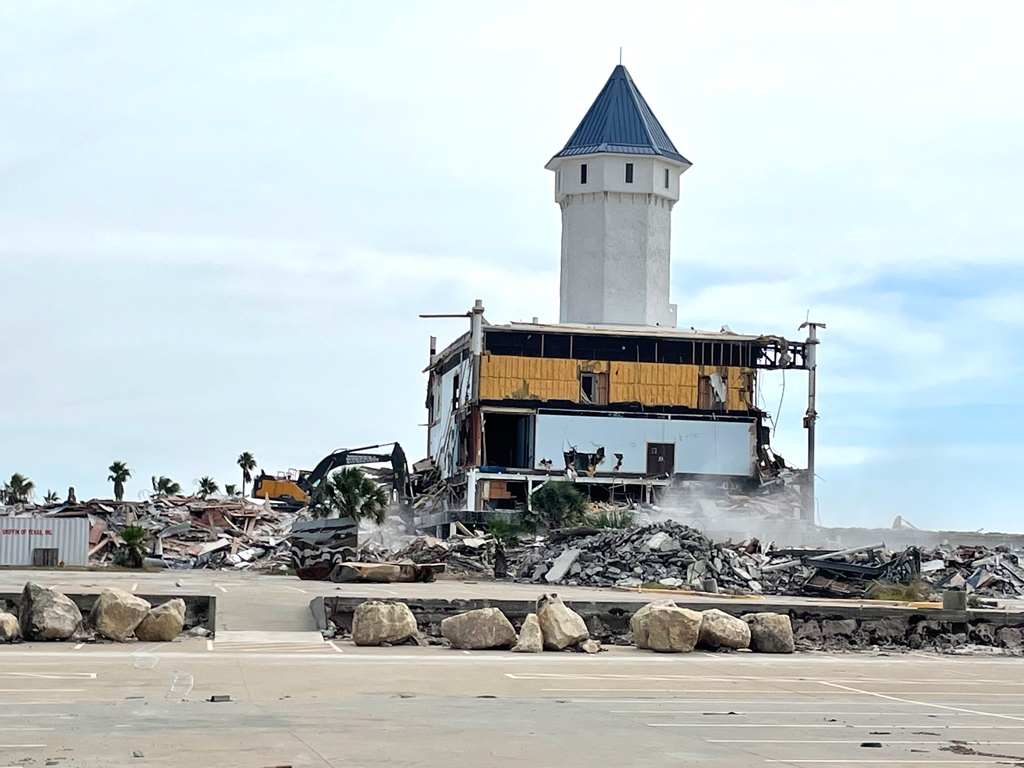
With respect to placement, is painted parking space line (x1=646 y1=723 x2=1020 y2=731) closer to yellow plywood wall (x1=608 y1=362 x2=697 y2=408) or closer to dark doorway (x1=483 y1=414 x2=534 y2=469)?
dark doorway (x1=483 y1=414 x2=534 y2=469)

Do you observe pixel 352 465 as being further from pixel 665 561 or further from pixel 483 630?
pixel 483 630

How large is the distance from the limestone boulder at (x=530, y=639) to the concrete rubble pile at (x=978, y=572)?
21715 mm

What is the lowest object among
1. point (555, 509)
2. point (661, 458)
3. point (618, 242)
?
point (555, 509)

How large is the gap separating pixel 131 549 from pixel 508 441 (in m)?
36.0

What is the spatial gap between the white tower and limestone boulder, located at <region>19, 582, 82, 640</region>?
6879cm

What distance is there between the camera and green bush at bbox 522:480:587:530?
58219 mm

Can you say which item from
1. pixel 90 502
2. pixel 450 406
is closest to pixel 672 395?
pixel 450 406

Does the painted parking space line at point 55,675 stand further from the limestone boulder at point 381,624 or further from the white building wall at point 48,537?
the white building wall at point 48,537

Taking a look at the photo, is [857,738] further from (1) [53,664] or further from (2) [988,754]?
(1) [53,664]

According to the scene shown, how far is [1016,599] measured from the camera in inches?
1577

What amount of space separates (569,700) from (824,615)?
11.7 m

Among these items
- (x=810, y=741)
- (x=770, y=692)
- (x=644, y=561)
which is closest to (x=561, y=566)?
(x=644, y=561)

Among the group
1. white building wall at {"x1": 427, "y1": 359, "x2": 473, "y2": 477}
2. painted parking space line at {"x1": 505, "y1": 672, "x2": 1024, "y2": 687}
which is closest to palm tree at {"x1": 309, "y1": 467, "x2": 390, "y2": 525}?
white building wall at {"x1": 427, "y1": 359, "x2": 473, "y2": 477}

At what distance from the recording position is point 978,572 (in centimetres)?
4362
